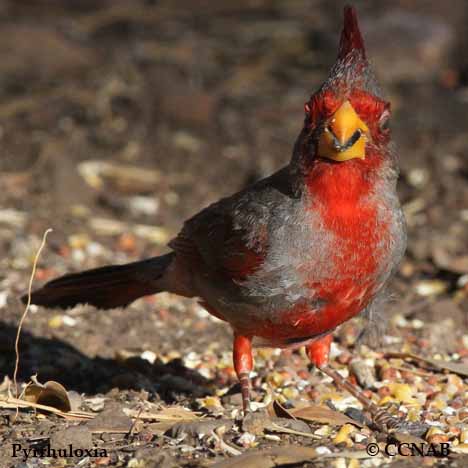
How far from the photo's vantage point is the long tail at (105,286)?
5.71 metres

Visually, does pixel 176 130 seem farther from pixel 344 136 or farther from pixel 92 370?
pixel 344 136

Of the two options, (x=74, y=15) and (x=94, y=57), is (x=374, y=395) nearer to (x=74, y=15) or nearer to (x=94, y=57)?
(x=94, y=57)

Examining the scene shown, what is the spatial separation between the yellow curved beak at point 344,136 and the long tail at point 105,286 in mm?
1530

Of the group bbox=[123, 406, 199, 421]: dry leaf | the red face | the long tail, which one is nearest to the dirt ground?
bbox=[123, 406, 199, 421]: dry leaf

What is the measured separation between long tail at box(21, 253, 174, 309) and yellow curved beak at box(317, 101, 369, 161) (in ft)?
5.02

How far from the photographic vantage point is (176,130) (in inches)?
370

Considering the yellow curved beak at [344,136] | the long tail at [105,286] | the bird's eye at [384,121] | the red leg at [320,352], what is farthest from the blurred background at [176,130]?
the yellow curved beak at [344,136]

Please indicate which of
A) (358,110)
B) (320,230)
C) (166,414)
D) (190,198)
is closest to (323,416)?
(166,414)

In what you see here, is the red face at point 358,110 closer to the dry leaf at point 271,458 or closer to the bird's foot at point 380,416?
the bird's foot at point 380,416

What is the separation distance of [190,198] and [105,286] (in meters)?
2.71

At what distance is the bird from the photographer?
14.8ft

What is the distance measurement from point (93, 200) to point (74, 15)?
3.56m

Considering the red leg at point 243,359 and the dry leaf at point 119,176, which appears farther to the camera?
the dry leaf at point 119,176

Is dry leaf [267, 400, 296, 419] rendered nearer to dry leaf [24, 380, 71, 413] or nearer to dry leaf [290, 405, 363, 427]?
dry leaf [290, 405, 363, 427]
